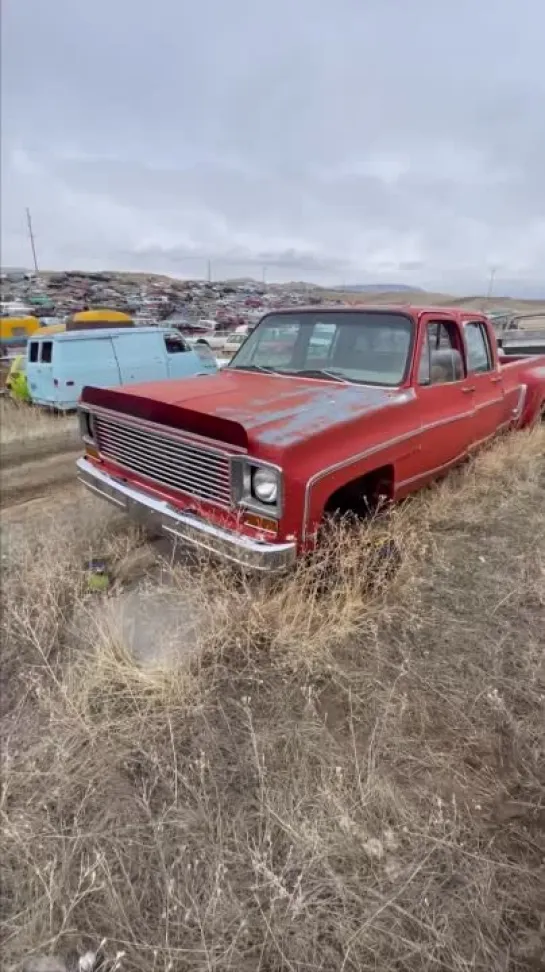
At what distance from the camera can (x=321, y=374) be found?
402 centimetres

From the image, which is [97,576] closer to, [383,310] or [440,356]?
[383,310]

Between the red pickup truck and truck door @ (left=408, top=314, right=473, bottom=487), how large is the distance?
0.02m

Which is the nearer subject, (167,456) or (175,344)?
(167,456)

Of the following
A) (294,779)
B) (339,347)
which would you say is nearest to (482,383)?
(339,347)

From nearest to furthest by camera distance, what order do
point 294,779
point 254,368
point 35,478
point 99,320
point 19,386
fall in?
point 294,779
point 254,368
point 35,478
point 19,386
point 99,320

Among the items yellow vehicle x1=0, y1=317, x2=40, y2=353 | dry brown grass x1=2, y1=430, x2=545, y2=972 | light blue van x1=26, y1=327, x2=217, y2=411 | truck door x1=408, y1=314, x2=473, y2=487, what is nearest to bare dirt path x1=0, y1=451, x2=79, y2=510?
light blue van x1=26, y1=327, x2=217, y2=411

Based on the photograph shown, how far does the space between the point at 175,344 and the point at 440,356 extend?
9121 mm

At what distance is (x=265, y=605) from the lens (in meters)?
2.87

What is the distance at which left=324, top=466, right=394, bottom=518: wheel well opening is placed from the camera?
11.4 feet

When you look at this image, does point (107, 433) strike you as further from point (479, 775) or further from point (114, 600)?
point (479, 775)

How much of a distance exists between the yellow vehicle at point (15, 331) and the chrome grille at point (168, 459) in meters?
17.3

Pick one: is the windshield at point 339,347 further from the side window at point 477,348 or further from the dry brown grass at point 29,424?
the dry brown grass at point 29,424

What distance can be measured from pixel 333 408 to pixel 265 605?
1293mm

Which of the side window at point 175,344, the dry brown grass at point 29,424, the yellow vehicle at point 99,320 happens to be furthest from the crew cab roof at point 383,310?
the yellow vehicle at point 99,320
